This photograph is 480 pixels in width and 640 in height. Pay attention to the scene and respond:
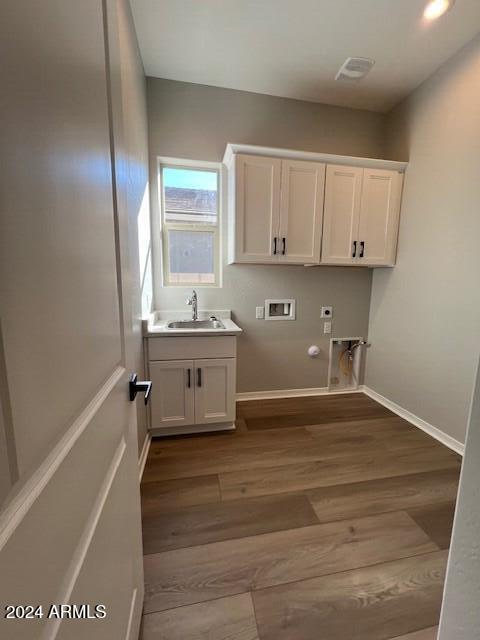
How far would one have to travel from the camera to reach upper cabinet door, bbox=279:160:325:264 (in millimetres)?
2307

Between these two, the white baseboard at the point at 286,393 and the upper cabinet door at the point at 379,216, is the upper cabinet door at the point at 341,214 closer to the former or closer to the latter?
the upper cabinet door at the point at 379,216

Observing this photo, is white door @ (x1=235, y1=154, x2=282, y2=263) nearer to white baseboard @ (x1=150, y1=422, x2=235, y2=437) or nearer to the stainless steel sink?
the stainless steel sink

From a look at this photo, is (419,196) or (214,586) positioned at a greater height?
(419,196)

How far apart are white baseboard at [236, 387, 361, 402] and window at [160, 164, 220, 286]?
1.22m

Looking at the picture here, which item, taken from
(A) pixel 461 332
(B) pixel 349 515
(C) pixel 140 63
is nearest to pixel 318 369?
(A) pixel 461 332

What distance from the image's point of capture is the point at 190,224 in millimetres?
2605

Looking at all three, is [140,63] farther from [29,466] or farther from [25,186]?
[29,466]

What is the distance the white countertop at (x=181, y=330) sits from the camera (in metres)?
2.03

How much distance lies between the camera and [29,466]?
13.6 inches

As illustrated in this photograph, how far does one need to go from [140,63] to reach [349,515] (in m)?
3.36

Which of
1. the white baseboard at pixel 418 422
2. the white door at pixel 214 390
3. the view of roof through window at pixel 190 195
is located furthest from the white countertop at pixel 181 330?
the white baseboard at pixel 418 422

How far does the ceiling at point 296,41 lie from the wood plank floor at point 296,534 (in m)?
2.96

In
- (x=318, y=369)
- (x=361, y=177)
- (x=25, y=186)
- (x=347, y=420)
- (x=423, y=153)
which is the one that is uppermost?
(x=423, y=153)

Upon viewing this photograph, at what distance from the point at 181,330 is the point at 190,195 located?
1376mm
